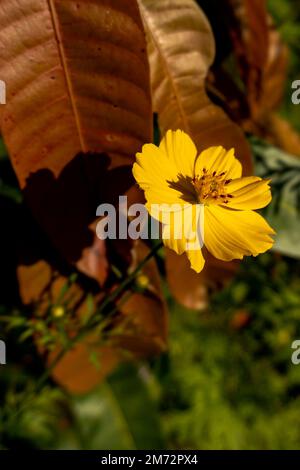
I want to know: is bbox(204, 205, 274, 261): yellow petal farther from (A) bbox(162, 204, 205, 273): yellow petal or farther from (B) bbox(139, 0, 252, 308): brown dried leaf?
(B) bbox(139, 0, 252, 308): brown dried leaf

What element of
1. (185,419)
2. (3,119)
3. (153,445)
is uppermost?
(3,119)

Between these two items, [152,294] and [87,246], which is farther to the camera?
[152,294]

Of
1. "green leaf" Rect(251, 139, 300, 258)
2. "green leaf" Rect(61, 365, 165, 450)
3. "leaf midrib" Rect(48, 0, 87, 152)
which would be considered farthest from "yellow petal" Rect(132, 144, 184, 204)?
"green leaf" Rect(61, 365, 165, 450)

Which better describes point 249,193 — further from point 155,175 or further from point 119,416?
point 119,416

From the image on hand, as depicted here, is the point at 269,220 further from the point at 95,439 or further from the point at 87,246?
the point at 95,439

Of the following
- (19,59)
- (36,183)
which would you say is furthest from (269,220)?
(19,59)

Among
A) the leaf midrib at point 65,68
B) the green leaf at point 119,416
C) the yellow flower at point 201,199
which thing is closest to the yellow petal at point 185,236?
the yellow flower at point 201,199

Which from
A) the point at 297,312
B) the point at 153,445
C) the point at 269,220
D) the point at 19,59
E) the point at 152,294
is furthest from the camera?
the point at 297,312

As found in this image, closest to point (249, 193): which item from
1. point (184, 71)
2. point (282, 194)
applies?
point (184, 71)

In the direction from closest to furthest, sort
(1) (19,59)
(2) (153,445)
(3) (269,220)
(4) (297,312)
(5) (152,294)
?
(1) (19,59)
(5) (152,294)
(3) (269,220)
(2) (153,445)
(4) (297,312)
